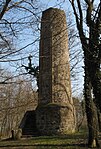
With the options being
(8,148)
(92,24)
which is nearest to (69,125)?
→ (8,148)

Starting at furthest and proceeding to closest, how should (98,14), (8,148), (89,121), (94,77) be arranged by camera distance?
(8,148)
(89,121)
(94,77)
(98,14)

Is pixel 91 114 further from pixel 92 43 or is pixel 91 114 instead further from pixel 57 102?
pixel 57 102

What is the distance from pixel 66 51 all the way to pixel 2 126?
17932 mm

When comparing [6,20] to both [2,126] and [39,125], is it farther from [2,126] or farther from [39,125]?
[2,126]

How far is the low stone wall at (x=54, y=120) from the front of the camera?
1795 centimetres

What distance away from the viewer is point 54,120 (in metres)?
18.0

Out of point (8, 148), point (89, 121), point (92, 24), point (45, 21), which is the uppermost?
point (92, 24)

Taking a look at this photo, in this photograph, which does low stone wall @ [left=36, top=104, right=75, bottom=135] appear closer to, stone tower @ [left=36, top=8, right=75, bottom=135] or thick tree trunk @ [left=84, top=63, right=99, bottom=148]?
stone tower @ [left=36, top=8, right=75, bottom=135]

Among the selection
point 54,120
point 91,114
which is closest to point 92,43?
point 91,114

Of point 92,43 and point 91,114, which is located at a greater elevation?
point 92,43

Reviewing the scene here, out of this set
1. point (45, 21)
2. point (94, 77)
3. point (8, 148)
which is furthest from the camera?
point (8, 148)

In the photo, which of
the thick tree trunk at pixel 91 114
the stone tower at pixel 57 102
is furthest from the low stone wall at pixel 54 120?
the thick tree trunk at pixel 91 114

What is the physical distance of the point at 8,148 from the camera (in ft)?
40.1

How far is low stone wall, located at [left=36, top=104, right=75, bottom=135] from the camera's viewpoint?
17953 mm
